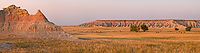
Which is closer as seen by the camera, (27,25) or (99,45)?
→ (99,45)

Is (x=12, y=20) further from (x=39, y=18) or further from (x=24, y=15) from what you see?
(x=39, y=18)

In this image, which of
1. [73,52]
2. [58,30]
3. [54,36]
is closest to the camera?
[73,52]

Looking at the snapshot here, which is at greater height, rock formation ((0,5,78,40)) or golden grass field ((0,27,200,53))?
rock formation ((0,5,78,40))

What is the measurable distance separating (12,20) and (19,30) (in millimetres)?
2422

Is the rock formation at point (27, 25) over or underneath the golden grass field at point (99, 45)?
over

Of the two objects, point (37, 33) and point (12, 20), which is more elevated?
point (12, 20)

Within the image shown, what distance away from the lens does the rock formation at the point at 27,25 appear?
21.8 meters

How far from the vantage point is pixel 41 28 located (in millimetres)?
22422

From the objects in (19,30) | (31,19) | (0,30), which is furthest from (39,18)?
(0,30)

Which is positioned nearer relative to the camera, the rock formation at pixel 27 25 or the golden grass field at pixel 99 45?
the golden grass field at pixel 99 45

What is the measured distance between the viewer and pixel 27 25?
75.7 ft

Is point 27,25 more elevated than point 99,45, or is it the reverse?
point 27,25

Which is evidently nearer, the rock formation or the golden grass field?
the golden grass field

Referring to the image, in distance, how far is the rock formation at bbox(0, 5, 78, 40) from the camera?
21.8 meters
